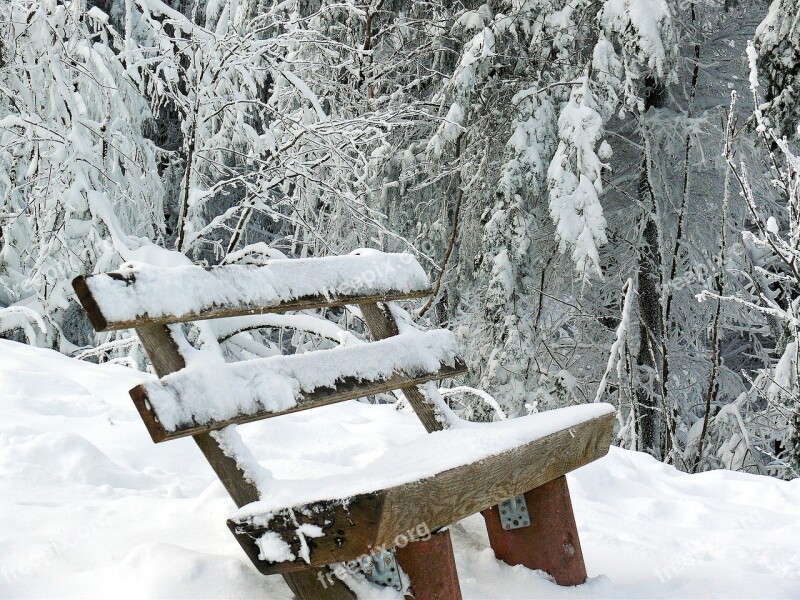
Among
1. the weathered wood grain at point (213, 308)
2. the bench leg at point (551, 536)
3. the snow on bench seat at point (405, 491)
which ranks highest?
the weathered wood grain at point (213, 308)

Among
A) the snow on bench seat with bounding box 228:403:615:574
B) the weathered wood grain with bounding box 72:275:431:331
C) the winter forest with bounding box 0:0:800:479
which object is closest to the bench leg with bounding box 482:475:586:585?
the snow on bench seat with bounding box 228:403:615:574

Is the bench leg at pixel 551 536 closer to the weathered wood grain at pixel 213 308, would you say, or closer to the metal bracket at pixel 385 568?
the metal bracket at pixel 385 568

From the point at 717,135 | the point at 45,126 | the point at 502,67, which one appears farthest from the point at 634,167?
the point at 45,126

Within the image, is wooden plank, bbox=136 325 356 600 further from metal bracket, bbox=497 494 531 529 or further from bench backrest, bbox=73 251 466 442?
metal bracket, bbox=497 494 531 529

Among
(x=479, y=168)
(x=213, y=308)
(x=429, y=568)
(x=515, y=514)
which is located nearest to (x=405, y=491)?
(x=429, y=568)

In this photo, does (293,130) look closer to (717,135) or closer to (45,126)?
(45,126)

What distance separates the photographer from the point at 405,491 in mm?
1562

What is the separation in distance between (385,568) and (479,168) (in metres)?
5.70

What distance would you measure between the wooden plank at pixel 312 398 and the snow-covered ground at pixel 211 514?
16.2 inches

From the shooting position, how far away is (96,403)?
3.67 meters

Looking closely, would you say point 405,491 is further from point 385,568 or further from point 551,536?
point 551,536

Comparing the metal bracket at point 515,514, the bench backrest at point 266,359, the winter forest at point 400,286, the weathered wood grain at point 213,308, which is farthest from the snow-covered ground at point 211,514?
the weathered wood grain at point 213,308

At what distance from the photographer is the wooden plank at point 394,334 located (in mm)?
2428

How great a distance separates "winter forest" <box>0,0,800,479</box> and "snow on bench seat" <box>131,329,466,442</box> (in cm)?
178
